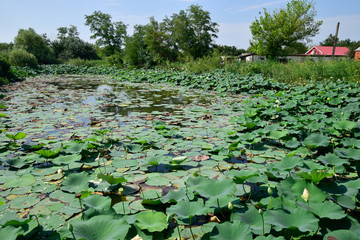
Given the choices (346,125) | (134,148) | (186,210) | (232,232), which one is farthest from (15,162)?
(346,125)

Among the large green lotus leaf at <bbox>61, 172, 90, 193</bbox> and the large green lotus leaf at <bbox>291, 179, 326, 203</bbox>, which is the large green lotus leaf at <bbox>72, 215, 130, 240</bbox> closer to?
the large green lotus leaf at <bbox>61, 172, 90, 193</bbox>

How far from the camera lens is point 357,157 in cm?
178

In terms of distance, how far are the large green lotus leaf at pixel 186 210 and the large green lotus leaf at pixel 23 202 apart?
969 mm

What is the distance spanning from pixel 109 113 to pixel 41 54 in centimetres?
2492

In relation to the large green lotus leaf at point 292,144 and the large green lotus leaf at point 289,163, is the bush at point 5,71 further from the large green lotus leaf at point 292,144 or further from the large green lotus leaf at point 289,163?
the large green lotus leaf at point 289,163

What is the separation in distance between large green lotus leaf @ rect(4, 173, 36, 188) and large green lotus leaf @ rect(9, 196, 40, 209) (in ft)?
0.65

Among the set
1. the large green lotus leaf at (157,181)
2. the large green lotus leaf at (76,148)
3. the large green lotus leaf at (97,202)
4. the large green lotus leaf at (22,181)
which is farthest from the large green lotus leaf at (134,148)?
the large green lotus leaf at (97,202)

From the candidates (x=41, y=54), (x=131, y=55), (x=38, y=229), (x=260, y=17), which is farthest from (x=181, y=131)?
(x=41, y=54)

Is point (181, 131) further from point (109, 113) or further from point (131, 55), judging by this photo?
point (131, 55)

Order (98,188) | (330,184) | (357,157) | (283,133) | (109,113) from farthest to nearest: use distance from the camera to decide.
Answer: (109,113) → (283,133) → (357,157) → (98,188) → (330,184)

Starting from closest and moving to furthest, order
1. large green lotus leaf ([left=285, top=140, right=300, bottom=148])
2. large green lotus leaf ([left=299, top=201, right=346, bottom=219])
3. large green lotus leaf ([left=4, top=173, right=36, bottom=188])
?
large green lotus leaf ([left=299, top=201, right=346, bottom=219])
large green lotus leaf ([left=4, top=173, right=36, bottom=188])
large green lotus leaf ([left=285, top=140, right=300, bottom=148])

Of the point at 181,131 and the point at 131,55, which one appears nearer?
the point at 181,131

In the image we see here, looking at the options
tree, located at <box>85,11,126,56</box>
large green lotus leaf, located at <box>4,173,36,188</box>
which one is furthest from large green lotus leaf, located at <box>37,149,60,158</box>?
tree, located at <box>85,11,126,56</box>

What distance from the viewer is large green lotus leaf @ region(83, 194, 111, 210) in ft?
4.16
